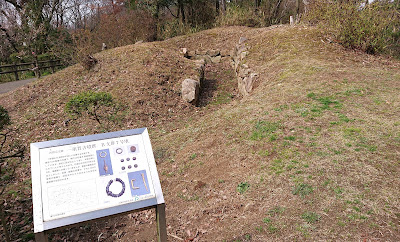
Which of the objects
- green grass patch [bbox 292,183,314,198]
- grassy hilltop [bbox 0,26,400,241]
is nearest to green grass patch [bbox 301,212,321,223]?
grassy hilltop [bbox 0,26,400,241]

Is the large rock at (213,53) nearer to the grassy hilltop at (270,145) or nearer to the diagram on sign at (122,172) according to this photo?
the grassy hilltop at (270,145)

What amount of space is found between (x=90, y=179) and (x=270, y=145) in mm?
2873

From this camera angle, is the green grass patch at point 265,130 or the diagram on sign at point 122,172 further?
the green grass patch at point 265,130

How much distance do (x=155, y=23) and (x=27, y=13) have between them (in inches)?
305

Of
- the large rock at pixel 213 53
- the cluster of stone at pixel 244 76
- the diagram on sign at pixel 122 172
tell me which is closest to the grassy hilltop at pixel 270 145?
the cluster of stone at pixel 244 76

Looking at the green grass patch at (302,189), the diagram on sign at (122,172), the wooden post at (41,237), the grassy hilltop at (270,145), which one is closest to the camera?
the wooden post at (41,237)

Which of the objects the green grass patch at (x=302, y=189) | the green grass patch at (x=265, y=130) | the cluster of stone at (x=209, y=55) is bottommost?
the green grass patch at (x=302, y=189)

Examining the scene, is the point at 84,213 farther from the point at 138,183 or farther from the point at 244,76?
the point at 244,76

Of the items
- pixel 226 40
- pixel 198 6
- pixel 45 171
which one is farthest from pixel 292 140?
pixel 198 6

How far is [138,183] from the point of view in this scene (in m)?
2.36

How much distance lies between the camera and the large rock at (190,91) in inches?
313

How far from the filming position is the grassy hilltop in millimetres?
3051

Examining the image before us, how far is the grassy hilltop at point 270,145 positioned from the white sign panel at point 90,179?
4.14 ft

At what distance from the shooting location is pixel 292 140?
432 centimetres
